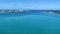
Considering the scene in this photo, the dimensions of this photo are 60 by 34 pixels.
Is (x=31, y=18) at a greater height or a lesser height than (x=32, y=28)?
greater

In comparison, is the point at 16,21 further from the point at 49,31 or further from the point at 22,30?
the point at 49,31

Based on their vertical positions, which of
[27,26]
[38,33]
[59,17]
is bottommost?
[38,33]

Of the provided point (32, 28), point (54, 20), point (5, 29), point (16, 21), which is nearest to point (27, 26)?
point (32, 28)

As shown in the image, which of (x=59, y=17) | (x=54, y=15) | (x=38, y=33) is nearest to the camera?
(x=38, y=33)

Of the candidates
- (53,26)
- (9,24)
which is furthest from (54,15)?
(9,24)

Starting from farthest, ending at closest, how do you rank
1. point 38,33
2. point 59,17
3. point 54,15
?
point 54,15, point 59,17, point 38,33

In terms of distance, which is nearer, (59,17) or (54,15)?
(59,17)
